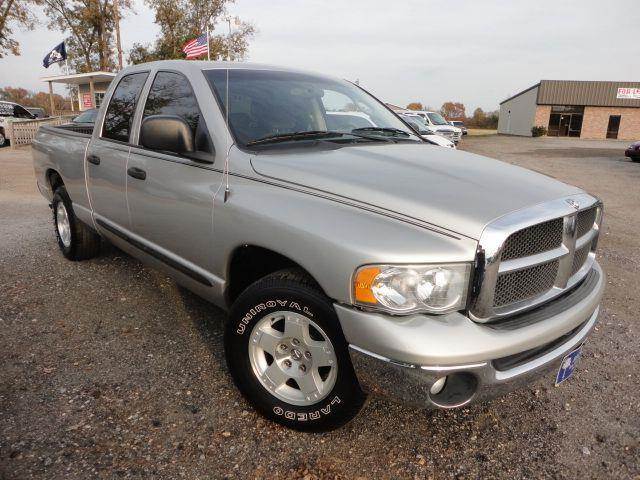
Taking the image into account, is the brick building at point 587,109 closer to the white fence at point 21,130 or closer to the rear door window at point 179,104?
the white fence at point 21,130

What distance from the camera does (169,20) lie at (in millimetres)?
32500

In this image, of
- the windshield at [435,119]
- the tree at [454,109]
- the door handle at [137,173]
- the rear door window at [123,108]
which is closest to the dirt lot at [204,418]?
the door handle at [137,173]

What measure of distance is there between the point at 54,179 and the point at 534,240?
4.68 m

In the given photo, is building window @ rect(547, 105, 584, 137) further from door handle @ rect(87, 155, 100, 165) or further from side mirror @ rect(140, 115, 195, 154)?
side mirror @ rect(140, 115, 195, 154)

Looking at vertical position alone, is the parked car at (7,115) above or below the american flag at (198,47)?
below

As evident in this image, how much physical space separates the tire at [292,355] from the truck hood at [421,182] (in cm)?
48

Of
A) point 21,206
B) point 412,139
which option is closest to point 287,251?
point 412,139

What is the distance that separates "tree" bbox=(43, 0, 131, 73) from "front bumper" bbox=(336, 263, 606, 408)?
3831 cm

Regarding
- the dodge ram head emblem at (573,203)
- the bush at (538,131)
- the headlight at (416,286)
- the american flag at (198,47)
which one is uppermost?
the american flag at (198,47)

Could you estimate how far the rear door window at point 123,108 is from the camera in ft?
11.5

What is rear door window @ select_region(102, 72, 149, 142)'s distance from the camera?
351 cm

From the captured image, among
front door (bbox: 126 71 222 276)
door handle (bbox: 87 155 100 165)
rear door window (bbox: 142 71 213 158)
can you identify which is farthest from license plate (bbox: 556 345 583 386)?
door handle (bbox: 87 155 100 165)

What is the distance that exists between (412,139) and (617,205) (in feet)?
24.4

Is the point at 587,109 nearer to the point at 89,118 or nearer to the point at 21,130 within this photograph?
the point at 21,130
